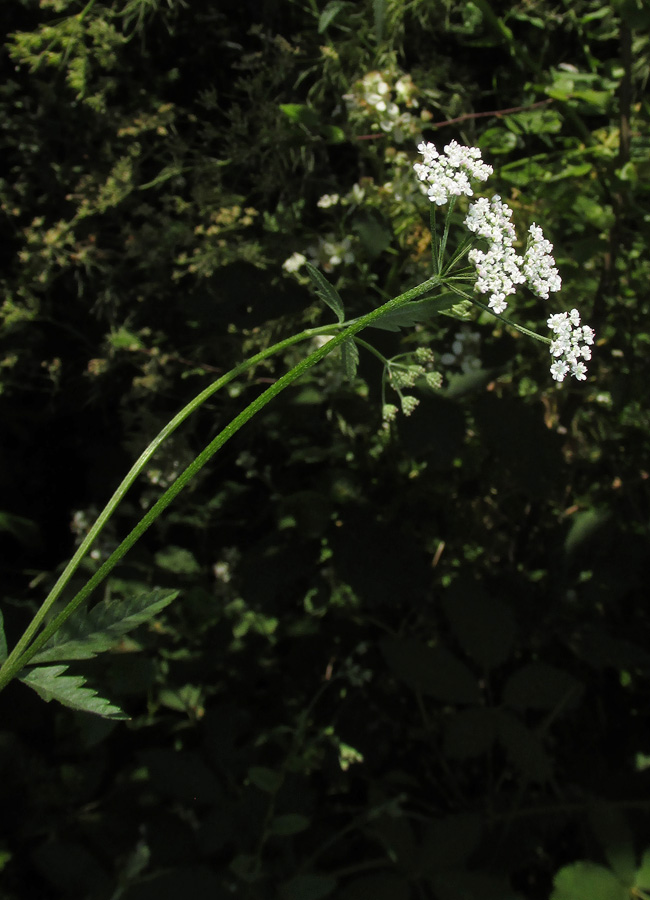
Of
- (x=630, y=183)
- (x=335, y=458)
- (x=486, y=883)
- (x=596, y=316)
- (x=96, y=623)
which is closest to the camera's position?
(x=96, y=623)

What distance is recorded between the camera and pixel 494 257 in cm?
82

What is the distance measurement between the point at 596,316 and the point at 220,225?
786 millimetres

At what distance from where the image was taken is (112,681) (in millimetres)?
1509

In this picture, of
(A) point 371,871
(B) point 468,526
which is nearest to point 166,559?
(B) point 468,526

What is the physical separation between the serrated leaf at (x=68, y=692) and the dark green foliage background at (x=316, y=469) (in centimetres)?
59

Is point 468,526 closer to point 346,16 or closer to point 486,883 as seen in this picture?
point 486,883

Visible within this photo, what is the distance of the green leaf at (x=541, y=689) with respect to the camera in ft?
5.37

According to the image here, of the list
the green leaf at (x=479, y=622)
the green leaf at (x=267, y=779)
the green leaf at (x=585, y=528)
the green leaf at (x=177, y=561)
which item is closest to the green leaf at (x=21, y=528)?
the green leaf at (x=177, y=561)

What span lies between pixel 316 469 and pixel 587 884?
3.14 ft

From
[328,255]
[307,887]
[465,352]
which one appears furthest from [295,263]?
[307,887]

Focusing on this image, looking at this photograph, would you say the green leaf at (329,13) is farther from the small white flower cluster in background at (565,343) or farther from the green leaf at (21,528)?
the green leaf at (21,528)

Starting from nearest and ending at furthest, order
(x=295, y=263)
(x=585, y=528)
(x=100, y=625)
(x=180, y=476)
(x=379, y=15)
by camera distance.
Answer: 1. (x=180, y=476)
2. (x=100, y=625)
3. (x=379, y=15)
4. (x=295, y=263)
5. (x=585, y=528)

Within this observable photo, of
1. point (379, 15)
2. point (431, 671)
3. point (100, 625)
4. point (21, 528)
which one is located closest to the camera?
point (100, 625)

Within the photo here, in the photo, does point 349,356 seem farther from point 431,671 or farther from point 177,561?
point 177,561
